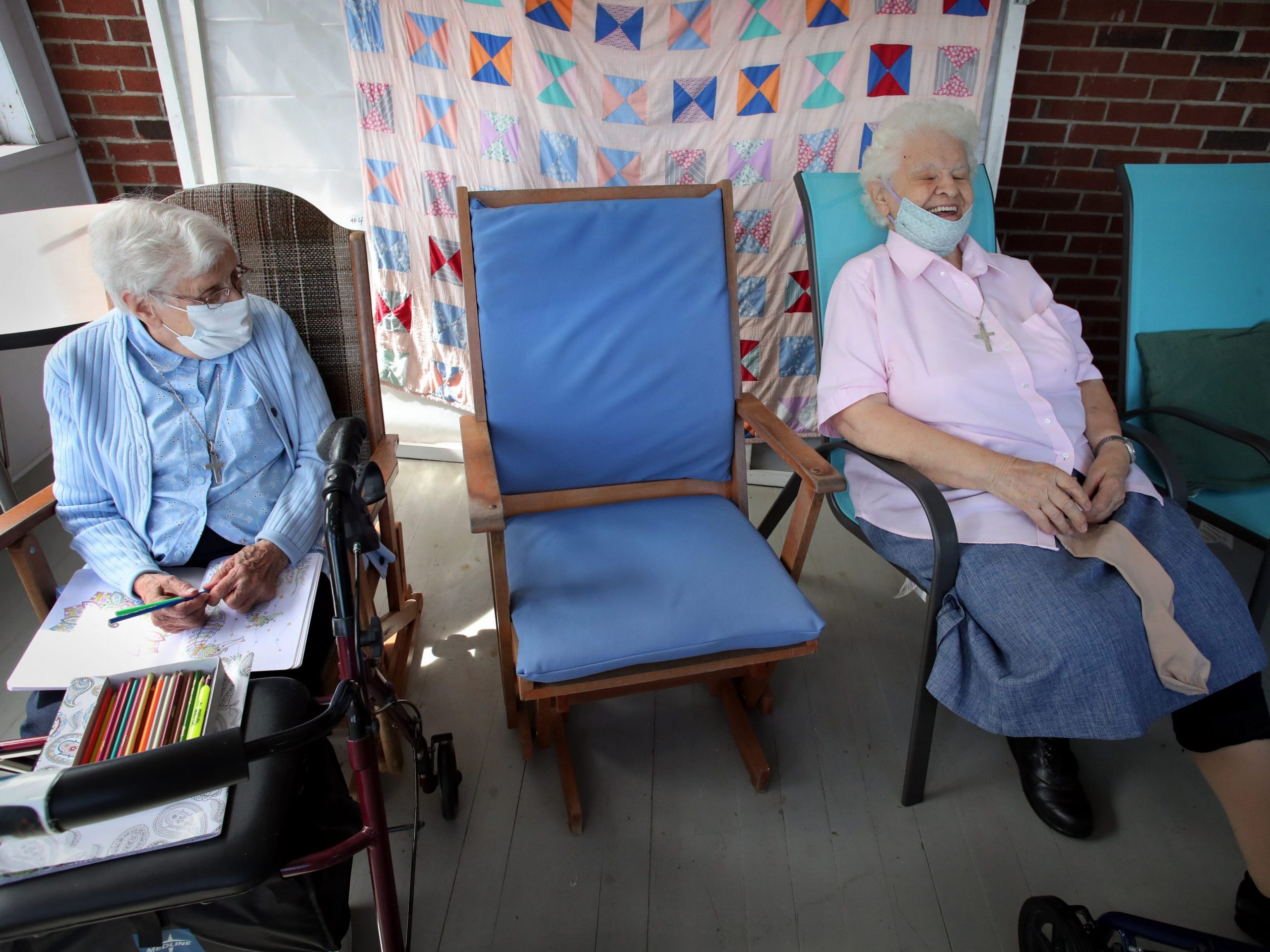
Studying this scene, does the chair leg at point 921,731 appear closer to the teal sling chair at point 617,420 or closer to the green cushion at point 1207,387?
the teal sling chair at point 617,420

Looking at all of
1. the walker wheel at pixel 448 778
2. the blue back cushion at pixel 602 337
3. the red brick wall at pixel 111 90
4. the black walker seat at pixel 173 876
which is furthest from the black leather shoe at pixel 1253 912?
the red brick wall at pixel 111 90

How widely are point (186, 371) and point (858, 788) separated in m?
1.63

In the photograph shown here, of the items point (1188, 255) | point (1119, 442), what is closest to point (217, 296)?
point (1119, 442)

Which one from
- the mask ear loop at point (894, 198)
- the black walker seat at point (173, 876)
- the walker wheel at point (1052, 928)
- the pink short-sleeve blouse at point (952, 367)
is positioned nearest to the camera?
the black walker seat at point (173, 876)

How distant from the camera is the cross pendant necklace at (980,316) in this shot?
5.39 feet

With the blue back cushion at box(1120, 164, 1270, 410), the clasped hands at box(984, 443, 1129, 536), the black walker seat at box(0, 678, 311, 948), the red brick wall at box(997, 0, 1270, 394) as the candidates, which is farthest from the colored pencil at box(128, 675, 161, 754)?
the red brick wall at box(997, 0, 1270, 394)

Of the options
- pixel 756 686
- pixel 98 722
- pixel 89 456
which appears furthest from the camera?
pixel 756 686

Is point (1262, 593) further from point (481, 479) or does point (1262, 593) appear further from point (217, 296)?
point (217, 296)

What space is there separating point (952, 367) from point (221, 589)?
1497 mm

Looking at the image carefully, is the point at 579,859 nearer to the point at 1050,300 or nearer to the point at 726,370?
the point at 726,370

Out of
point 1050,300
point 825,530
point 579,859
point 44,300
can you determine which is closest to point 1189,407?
point 1050,300

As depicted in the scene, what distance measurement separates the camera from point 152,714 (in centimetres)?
104

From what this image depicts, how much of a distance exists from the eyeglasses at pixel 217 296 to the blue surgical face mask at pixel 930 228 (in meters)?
1.43

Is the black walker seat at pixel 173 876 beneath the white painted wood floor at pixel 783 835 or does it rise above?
above
